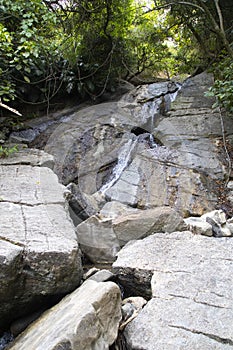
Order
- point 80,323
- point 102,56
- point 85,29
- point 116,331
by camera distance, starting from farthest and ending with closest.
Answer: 1. point 102,56
2. point 85,29
3. point 116,331
4. point 80,323

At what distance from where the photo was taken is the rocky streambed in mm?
1947

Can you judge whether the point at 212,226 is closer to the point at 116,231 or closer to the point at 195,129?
the point at 116,231

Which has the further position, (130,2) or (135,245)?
(130,2)

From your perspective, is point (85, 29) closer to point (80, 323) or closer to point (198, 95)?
point (198, 95)

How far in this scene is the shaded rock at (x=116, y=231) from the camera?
3.33 metres

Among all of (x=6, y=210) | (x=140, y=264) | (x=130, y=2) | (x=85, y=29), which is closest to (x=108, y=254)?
(x=140, y=264)

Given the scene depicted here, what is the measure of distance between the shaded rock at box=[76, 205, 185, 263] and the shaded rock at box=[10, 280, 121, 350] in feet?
3.47

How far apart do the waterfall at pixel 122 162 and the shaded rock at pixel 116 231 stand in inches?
71.9

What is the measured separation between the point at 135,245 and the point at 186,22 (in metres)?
6.21

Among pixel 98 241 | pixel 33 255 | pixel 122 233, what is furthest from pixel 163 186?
pixel 33 255

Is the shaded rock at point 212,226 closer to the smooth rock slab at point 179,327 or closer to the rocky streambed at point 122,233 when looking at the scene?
the rocky streambed at point 122,233

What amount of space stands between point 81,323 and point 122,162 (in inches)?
171

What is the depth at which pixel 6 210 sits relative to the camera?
2855 millimetres

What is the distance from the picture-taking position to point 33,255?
221 cm
